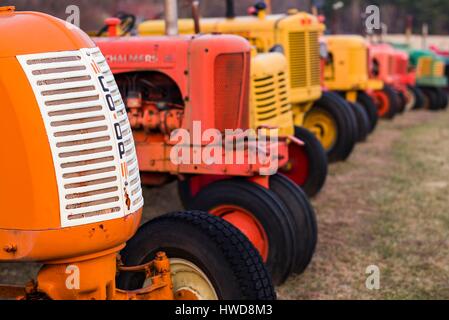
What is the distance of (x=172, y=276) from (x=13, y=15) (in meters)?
1.12

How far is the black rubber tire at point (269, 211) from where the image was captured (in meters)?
4.70

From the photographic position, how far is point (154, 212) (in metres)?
6.66

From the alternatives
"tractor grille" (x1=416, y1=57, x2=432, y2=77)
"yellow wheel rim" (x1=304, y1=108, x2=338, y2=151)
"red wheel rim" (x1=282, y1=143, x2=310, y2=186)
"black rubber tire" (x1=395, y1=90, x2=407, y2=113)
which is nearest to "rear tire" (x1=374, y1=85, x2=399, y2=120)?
"black rubber tire" (x1=395, y1=90, x2=407, y2=113)

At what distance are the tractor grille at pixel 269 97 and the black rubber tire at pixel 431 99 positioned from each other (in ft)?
41.0

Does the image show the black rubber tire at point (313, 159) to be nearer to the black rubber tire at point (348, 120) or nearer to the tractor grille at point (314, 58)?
the tractor grille at point (314, 58)

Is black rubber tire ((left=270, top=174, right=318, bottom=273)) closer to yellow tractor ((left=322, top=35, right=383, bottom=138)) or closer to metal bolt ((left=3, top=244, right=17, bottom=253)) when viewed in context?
metal bolt ((left=3, top=244, right=17, bottom=253))

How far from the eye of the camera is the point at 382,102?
14.6m

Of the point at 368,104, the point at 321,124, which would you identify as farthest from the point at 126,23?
the point at 368,104

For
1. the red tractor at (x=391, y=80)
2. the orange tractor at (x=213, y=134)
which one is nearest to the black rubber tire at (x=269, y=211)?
the orange tractor at (x=213, y=134)

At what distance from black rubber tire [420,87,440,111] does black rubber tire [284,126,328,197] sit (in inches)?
450

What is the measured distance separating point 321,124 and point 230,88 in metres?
4.35

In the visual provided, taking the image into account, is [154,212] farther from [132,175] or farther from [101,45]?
[132,175]
